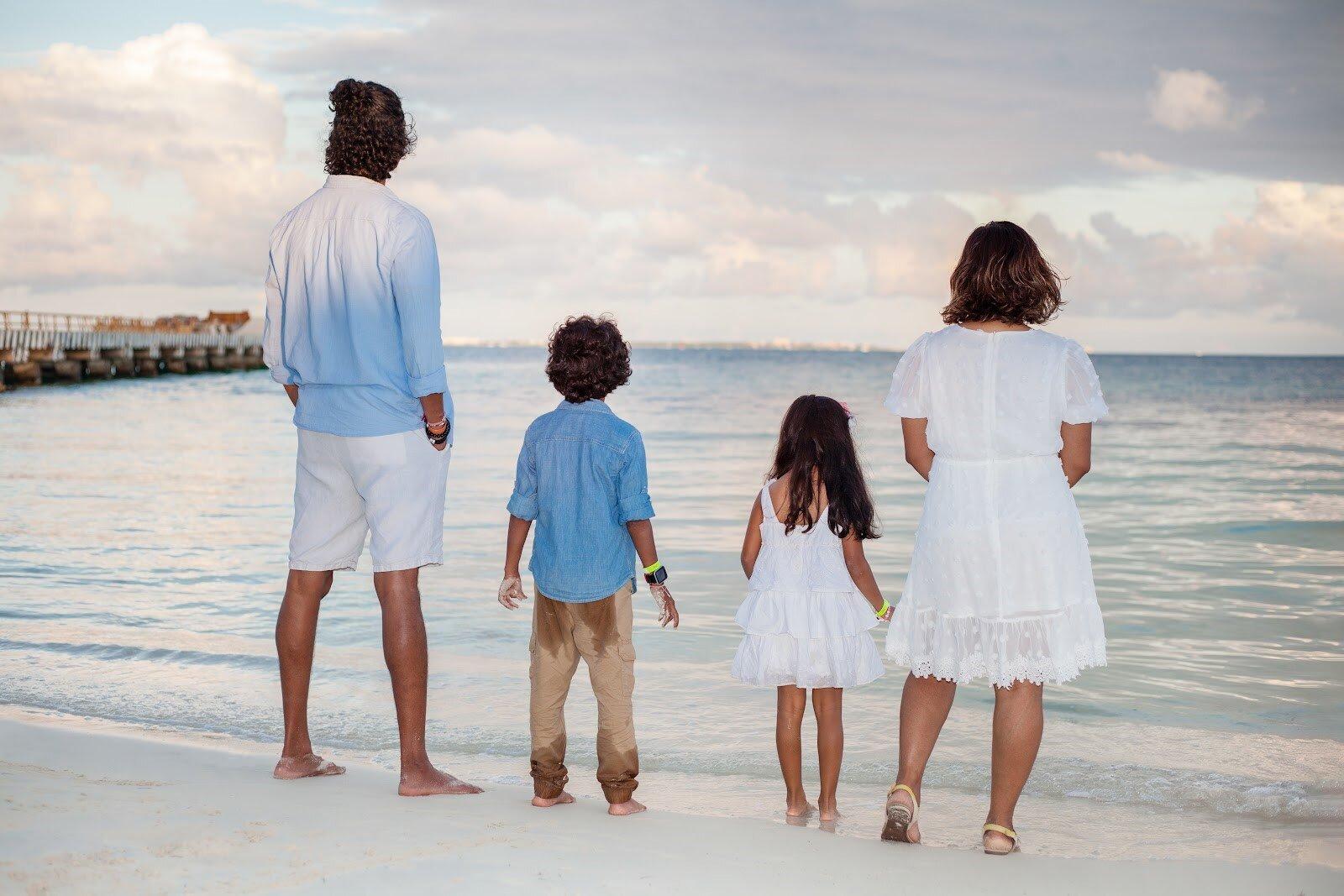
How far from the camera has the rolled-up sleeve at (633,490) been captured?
12.0 feet

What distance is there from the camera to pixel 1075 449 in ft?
11.4

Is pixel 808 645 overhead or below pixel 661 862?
overhead

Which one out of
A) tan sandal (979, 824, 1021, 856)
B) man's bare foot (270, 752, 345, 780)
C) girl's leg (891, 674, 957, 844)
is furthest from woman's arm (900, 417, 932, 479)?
man's bare foot (270, 752, 345, 780)

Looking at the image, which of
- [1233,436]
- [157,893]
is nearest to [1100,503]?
[157,893]

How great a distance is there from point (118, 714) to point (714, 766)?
2.76 metres

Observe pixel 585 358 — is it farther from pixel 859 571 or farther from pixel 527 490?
pixel 859 571

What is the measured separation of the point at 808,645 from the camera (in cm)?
398

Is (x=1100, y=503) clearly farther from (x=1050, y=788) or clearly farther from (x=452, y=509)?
(x=1050, y=788)

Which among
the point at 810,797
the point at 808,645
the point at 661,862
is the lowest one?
the point at 810,797

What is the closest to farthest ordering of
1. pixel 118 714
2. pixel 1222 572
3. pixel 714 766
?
pixel 714 766
pixel 118 714
pixel 1222 572

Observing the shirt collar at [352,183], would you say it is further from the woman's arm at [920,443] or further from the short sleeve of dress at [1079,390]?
the short sleeve of dress at [1079,390]

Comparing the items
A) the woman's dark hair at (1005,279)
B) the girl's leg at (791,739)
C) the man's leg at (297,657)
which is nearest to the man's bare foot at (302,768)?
the man's leg at (297,657)

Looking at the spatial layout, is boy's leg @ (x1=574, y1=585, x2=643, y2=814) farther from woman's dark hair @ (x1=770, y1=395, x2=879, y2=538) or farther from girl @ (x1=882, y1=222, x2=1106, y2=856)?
girl @ (x1=882, y1=222, x2=1106, y2=856)

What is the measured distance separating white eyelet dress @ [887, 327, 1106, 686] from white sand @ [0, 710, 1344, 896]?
62 cm
